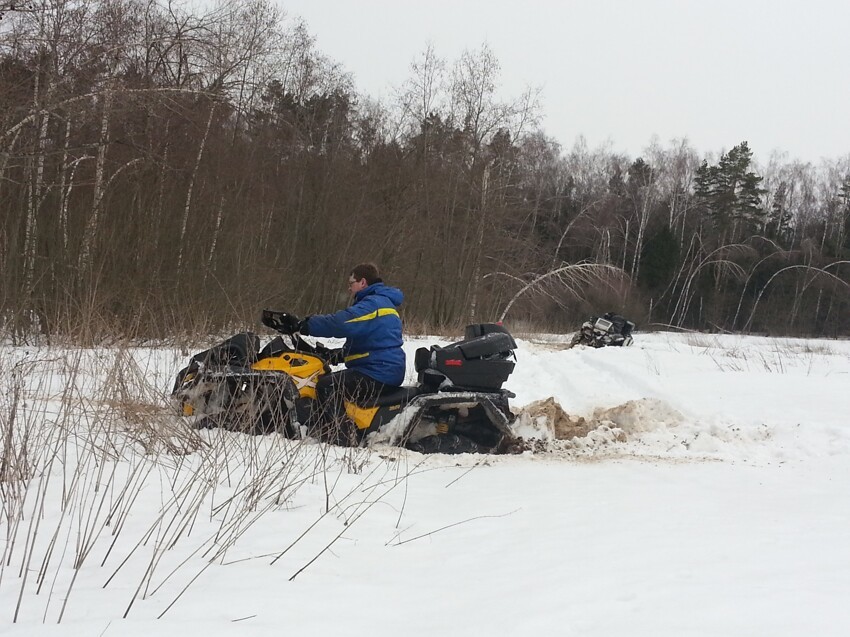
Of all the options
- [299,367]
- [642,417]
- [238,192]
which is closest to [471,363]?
[299,367]

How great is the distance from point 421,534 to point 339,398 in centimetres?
189

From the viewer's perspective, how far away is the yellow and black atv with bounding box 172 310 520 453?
457 centimetres

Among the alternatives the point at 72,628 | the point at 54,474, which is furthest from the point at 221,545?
the point at 54,474

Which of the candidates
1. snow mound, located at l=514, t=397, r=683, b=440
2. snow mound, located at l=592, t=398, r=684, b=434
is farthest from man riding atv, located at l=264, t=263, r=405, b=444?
snow mound, located at l=592, t=398, r=684, b=434

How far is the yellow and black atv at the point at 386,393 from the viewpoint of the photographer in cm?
457

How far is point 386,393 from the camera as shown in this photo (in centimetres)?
491

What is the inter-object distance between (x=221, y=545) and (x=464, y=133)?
2198 centimetres

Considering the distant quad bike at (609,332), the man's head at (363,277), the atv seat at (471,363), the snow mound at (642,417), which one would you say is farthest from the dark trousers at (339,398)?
the distant quad bike at (609,332)

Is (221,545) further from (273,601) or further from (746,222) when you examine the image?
(746,222)

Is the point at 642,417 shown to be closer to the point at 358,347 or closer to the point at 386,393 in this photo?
the point at 386,393

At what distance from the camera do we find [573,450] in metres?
5.08

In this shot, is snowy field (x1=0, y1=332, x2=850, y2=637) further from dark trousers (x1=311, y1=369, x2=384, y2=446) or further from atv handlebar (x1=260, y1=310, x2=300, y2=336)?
atv handlebar (x1=260, y1=310, x2=300, y2=336)

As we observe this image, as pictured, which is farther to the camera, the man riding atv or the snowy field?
the man riding atv

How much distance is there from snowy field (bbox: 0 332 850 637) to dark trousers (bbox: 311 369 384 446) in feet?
0.75
